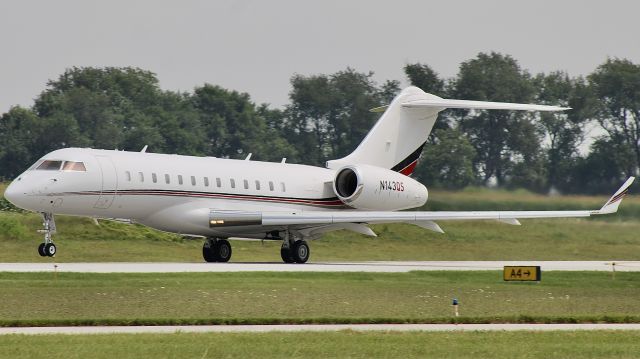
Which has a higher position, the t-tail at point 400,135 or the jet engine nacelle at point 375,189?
the t-tail at point 400,135

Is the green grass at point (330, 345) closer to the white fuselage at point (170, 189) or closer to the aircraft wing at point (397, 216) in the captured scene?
the white fuselage at point (170, 189)

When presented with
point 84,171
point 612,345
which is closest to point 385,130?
point 84,171

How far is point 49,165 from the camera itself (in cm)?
3375

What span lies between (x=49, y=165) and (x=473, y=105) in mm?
13682

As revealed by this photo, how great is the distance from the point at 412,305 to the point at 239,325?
177 inches

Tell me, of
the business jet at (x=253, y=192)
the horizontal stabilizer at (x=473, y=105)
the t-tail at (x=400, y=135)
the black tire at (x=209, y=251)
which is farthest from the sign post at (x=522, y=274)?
the t-tail at (x=400, y=135)

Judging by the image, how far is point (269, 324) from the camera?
20.5 meters

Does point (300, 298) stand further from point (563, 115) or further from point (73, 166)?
point (563, 115)

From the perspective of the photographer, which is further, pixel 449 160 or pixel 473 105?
pixel 449 160

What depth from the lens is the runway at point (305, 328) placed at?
19.1 metres

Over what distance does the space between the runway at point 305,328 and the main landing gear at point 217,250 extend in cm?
1802

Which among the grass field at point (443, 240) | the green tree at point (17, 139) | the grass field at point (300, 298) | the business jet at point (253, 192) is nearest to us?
the grass field at point (300, 298)

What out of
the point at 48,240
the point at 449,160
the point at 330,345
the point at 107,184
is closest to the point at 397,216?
the point at 107,184

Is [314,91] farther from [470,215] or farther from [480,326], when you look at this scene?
[480,326]
